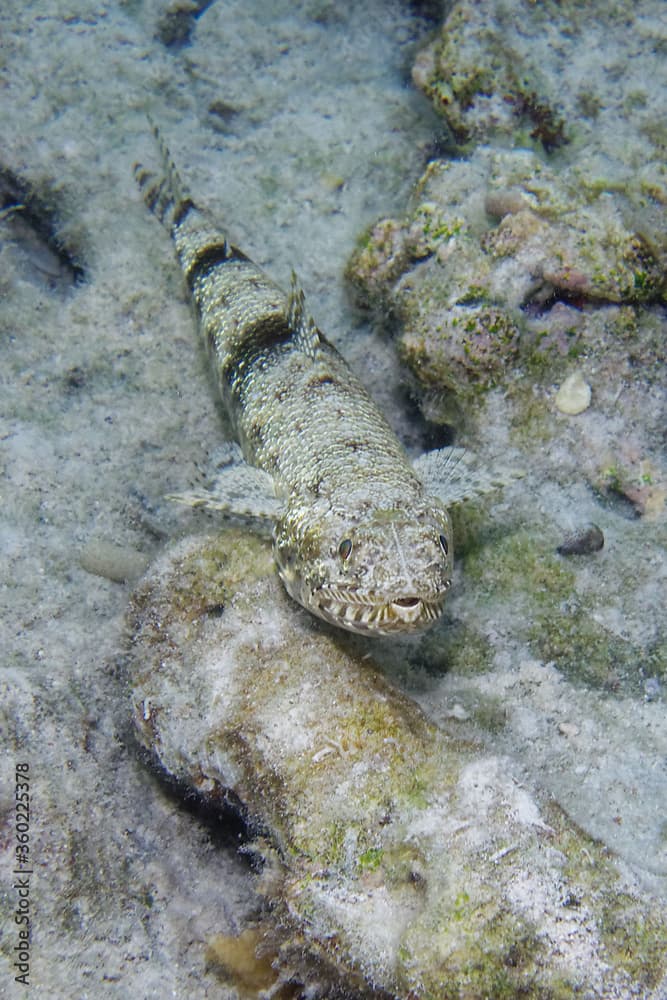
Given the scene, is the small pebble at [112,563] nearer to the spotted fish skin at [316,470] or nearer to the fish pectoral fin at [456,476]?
the spotted fish skin at [316,470]

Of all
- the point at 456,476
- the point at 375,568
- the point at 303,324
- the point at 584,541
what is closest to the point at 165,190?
the point at 303,324

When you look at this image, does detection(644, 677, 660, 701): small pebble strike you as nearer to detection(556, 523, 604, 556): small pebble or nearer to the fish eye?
detection(556, 523, 604, 556): small pebble

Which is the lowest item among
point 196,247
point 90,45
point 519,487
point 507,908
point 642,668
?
point 642,668

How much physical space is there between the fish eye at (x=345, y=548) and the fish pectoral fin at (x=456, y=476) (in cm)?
77

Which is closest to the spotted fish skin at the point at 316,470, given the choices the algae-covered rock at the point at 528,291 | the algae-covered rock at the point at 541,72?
the algae-covered rock at the point at 528,291

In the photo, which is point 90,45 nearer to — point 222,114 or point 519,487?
point 222,114

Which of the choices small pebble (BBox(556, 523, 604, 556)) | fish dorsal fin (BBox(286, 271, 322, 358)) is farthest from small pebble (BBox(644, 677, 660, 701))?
fish dorsal fin (BBox(286, 271, 322, 358))

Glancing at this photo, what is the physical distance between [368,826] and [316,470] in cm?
204

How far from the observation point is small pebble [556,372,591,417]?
456 centimetres

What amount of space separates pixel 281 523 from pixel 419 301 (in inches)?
82.8

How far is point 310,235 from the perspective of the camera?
675 centimetres

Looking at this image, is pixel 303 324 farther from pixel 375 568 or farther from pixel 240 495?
pixel 375 568

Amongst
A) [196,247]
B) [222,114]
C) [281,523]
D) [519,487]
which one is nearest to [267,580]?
[281,523]

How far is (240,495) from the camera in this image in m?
4.20
